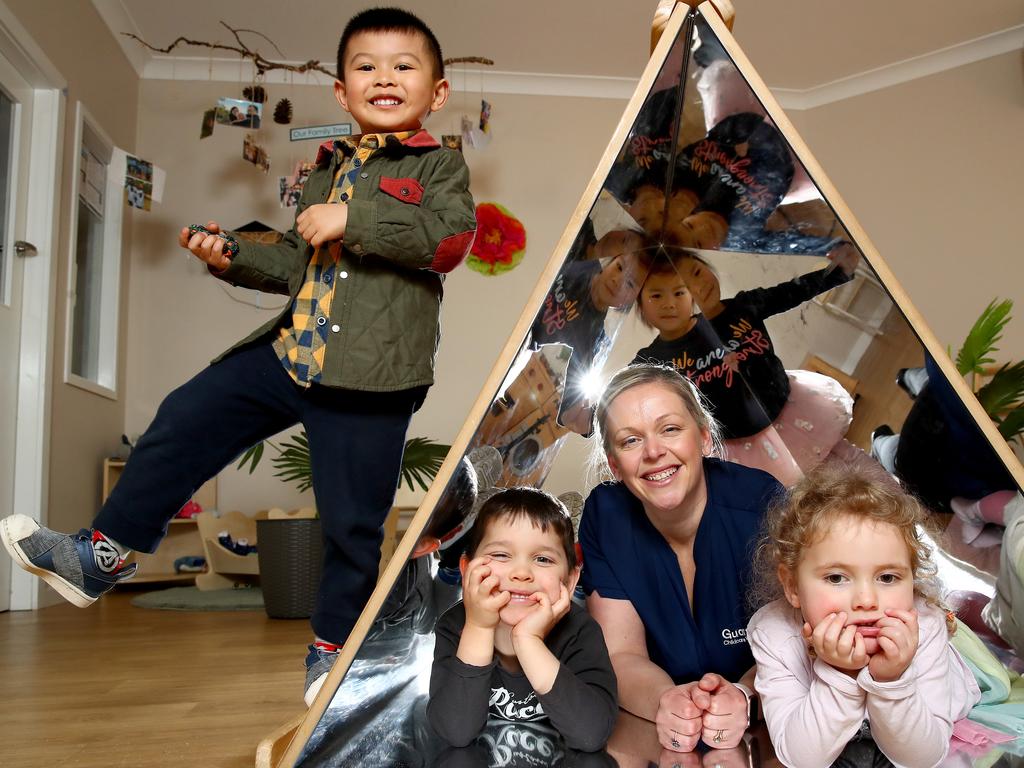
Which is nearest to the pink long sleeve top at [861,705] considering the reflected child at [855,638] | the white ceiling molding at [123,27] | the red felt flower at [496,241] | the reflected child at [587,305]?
the reflected child at [855,638]

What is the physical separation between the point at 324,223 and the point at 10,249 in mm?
2241

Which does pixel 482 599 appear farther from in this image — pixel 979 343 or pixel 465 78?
pixel 465 78

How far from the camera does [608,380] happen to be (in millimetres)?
1512

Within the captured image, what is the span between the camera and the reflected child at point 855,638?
3.03 feet

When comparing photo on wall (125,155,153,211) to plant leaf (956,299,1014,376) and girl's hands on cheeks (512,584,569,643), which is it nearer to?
girl's hands on cheeks (512,584,569,643)

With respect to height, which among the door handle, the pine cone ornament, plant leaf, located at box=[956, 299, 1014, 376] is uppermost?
the pine cone ornament

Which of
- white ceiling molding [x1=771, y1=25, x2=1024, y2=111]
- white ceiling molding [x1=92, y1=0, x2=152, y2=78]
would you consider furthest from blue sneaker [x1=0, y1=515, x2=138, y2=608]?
white ceiling molding [x1=771, y1=25, x2=1024, y2=111]

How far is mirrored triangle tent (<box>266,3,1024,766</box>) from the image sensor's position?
43.8 inches

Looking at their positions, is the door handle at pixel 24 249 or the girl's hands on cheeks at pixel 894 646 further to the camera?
the door handle at pixel 24 249

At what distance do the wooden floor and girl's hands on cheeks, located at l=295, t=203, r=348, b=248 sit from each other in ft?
2.31

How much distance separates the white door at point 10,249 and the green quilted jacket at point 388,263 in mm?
1901

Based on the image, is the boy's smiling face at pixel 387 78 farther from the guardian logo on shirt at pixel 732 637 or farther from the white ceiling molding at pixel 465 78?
the white ceiling molding at pixel 465 78

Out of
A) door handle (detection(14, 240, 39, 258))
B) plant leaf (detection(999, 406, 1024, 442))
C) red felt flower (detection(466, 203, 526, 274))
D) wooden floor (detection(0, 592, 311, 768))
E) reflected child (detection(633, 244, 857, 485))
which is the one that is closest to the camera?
wooden floor (detection(0, 592, 311, 768))

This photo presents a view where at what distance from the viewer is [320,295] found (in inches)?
53.5
